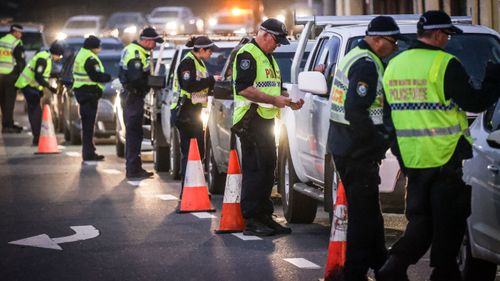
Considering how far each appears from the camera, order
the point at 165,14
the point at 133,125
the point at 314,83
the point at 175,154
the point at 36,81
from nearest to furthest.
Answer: the point at 314,83
the point at 175,154
the point at 133,125
the point at 36,81
the point at 165,14

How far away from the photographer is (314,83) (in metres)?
11.8

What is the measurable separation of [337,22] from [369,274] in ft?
12.6

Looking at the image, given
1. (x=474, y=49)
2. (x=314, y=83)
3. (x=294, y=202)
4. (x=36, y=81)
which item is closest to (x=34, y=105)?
(x=36, y=81)

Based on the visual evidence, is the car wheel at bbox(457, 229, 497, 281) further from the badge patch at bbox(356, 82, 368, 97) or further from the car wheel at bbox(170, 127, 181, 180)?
the car wheel at bbox(170, 127, 181, 180)

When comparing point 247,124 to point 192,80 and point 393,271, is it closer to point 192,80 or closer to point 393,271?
point 192,80

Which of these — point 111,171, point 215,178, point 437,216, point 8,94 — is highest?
point 437,216

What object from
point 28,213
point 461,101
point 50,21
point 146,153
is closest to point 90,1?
point 50,21

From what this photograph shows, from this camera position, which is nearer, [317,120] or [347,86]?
[347,86]

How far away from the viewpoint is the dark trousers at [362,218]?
9.41 metres

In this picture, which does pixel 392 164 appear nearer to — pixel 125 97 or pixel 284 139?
pixel 284 139

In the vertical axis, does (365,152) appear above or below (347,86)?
below

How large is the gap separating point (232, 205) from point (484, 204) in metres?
4.07

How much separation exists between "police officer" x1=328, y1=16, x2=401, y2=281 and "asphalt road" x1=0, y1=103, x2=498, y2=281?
3.44ft

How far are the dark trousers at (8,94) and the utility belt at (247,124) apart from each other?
697 inches
